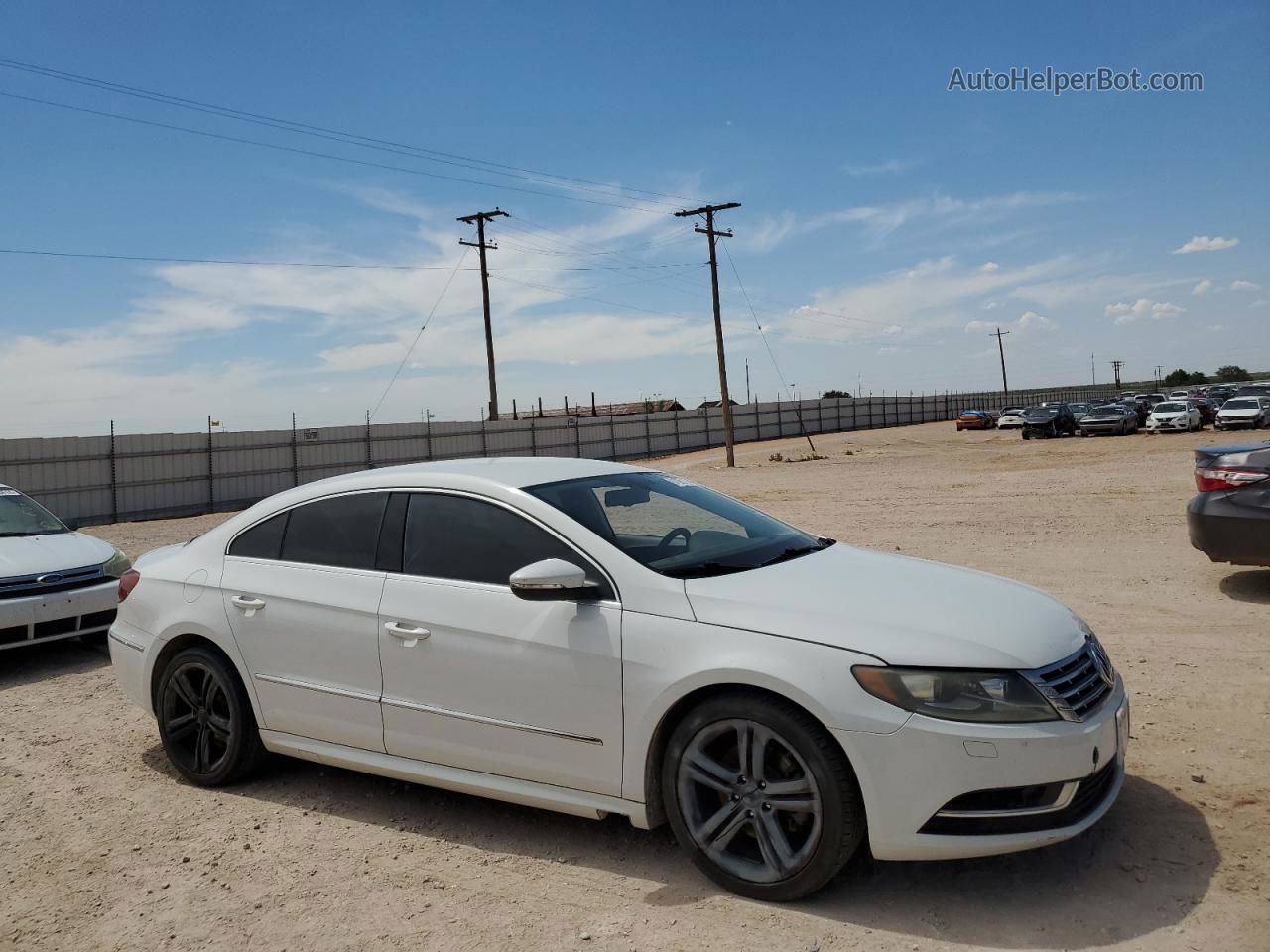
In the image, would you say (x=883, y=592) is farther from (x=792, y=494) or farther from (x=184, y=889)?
(x=792, y=494)

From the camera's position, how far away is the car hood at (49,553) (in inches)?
292

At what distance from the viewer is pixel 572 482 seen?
4.29 m

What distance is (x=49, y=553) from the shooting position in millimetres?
7844

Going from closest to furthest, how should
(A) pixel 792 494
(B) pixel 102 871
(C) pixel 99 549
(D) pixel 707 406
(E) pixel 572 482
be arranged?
(B) pixel 102 871
(E) pixel 572 482
(C) pixel 99 549
(A) pixel 792 494
(D) pixel 707 406

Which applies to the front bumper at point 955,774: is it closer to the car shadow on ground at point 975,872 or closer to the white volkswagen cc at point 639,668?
the white volkswagen cc at point 639,668

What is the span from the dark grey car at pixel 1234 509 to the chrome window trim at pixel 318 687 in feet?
21.2

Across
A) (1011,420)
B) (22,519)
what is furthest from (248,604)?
(1011,420)

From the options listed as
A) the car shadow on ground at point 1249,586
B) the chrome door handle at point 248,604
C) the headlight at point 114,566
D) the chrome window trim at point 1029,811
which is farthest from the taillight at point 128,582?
the car shadow on ground at point 1249,586

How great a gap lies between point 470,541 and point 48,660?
5529 mm

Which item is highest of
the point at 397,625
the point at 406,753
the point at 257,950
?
the point at 397,625

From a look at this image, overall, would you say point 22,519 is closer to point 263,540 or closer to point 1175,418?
point 263,540

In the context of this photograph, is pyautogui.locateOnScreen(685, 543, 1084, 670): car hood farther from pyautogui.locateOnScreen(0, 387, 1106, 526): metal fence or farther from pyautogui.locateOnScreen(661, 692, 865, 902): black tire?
pyautogui.locateOnScreen(0, 387, 1106, 526): metal fence

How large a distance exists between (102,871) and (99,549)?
202 inches

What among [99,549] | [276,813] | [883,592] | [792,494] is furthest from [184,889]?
[792,494]
